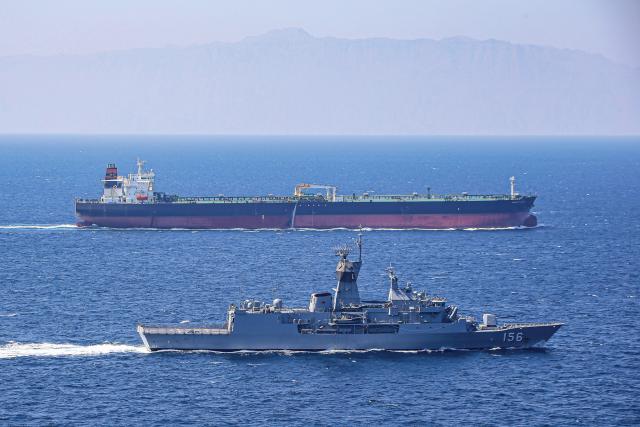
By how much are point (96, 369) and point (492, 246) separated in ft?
223

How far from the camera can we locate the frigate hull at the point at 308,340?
77375 mm

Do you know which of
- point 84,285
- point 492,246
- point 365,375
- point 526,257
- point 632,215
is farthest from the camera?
point 632,215

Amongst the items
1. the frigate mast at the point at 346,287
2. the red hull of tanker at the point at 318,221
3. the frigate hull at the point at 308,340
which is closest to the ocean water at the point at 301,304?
the frigate hull at the point at 308,340

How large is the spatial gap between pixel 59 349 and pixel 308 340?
18.2 meters

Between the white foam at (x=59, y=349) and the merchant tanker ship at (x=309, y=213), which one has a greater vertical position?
the merchant tanker ship at (x=309, y=213)

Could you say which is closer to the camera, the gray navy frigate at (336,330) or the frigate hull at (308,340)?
the gray navy frigate at (336,330)

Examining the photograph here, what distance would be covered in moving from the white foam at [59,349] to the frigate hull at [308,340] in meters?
2.38

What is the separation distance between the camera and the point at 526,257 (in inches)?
4882

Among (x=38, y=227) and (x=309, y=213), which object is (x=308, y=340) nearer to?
(x=309, y=213)

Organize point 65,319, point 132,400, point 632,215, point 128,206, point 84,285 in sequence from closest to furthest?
point 132,400 → point 65,319 → point 84,285 → point 128,206 → point 632,215

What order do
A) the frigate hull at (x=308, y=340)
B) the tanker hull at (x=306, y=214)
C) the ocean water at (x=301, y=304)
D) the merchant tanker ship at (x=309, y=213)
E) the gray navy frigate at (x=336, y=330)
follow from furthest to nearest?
the tanker hull at (x=306, y=214), the merchant tanker ship at (x=309, y=213), the frigate hull at (x=308, y=340), the gray navy frigate at (x=336, y=330), the ocean water at (x=301, y=304)

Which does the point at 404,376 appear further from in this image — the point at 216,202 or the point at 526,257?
the point at 216,202

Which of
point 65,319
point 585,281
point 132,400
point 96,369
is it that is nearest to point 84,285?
point 65,319

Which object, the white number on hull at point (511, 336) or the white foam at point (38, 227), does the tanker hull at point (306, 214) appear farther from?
the white number on hull at point (511, 336)
